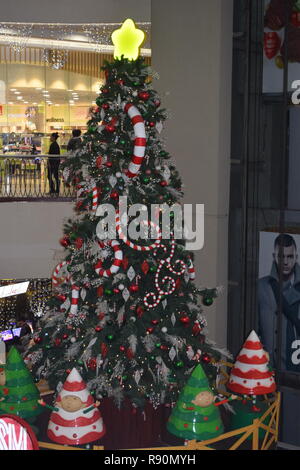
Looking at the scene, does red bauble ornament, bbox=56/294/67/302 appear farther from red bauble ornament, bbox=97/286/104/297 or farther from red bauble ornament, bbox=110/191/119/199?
red bauble ornament, bbox=110/191/119/199

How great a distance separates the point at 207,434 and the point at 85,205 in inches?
102

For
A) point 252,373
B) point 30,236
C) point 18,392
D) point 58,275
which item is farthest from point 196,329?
point 30,236

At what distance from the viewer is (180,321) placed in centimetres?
694

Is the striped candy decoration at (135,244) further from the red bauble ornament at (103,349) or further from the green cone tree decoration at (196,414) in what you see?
the green cone tree decoration at (196,414)

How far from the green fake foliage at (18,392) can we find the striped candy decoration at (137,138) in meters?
2.22

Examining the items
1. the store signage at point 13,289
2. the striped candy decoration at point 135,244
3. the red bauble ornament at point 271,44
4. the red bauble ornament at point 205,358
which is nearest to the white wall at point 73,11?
the red bauble ornament at point 271,44

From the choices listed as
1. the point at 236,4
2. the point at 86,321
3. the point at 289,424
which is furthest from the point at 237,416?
the point at 236,4

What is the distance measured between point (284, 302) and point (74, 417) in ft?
17.1

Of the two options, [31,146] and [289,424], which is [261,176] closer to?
[289,424]

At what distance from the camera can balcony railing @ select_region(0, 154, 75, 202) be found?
41.7ft

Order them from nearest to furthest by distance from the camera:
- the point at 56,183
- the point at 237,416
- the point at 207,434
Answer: the point at 207,434
the point at 237,416
the point at 56,183

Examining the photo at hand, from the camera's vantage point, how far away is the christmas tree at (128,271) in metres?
6.66

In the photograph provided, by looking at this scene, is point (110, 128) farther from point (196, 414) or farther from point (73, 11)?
point (73, 11)

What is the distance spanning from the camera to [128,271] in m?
6.72
